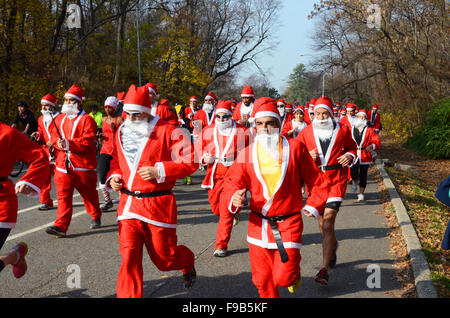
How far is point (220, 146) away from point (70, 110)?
2282mm

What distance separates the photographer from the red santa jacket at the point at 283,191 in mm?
3875

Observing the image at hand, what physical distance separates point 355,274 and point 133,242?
283cm

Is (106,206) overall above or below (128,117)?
below

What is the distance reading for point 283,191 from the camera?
3900mm

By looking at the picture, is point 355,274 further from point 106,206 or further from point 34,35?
point 34,35

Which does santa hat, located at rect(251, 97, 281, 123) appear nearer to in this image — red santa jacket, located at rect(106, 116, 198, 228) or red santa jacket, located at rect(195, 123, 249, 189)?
red santa jacket, located at rect(106, 116, 198, 228)

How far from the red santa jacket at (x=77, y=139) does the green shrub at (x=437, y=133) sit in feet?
51.4

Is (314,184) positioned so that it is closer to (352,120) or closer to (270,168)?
(270,168)

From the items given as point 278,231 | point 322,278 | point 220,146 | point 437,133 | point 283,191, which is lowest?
point 322,278

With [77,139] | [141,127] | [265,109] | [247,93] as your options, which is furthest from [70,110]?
[247,93]

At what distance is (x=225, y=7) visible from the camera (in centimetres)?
4441

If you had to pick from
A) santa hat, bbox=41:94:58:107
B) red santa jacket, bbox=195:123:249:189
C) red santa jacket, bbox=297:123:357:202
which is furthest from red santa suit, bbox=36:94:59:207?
red santa jacket, bbox=297:123:357:202

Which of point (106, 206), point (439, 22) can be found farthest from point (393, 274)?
point (439, 22)

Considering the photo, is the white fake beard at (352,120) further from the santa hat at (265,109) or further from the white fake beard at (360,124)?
the santa hat at (265,109)
